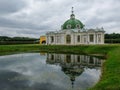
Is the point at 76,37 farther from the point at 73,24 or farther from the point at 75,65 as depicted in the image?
the point at 75,65

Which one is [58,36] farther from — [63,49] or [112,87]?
[112,87]

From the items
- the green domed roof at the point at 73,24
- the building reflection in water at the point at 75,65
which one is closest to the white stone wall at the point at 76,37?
the green domed roof at the point at 73,24

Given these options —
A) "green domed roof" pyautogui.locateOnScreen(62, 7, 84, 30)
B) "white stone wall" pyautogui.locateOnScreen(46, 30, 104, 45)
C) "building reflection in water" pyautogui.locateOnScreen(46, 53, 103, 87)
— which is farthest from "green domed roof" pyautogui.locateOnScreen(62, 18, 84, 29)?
"building reflection in water" pyautogui.locateOnScreen(46, 53, 103, 87)

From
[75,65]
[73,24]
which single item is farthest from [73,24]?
[75,65]

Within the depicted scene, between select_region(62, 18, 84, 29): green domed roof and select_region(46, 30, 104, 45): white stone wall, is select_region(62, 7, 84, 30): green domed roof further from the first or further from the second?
select_region(46, 30, 104, 45): white stone wall

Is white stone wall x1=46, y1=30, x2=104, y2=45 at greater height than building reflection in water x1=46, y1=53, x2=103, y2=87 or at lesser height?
greater

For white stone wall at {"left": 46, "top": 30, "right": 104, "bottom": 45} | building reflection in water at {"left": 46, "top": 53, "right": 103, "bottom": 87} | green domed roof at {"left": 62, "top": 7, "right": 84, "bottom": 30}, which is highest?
green domed roof at {"left": 62, "top": 7, "right": 84, "bottom": 30}

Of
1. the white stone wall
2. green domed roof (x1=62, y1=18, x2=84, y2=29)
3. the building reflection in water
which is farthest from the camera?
green domed roof (x1=62, y1=18, x2=84, y2=29)

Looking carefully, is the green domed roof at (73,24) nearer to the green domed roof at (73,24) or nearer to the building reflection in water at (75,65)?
the green domed roof at (73,24)

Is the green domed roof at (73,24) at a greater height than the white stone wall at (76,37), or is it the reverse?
the green domed roof at (73,24)

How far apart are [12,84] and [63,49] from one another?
49051 millimetres

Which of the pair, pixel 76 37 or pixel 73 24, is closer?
pixel 76 37

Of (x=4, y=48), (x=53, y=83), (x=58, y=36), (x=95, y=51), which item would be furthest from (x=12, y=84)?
(x=58, y=36)

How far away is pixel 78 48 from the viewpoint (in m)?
67.4
